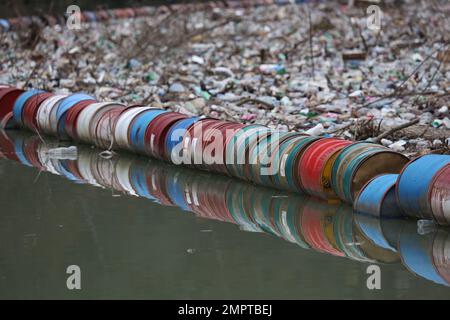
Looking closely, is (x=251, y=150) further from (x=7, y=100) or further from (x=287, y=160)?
(x=7, y=100)

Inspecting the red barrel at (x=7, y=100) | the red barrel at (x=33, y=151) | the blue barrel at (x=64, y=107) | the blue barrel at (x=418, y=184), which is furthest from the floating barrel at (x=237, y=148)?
the red barrel at (x=7, y=100)

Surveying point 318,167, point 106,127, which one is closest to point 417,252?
point 318,167

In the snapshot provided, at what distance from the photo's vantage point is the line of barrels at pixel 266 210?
511 cm

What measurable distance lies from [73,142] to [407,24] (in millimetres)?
8152

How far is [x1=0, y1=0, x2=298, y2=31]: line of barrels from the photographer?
628 inches

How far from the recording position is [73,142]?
877 centimetres

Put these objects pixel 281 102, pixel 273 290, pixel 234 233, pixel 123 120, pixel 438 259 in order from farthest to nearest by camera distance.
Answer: pixel 281 102, pixel 123 120, pixel 234 233, pixel 438 259, pixel 273 290

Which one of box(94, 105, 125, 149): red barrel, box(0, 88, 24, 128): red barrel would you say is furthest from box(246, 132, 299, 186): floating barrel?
box(0, 88, 24, 128): red barrel

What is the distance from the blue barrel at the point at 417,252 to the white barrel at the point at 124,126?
9.66 feet

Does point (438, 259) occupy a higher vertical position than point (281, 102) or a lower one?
lower

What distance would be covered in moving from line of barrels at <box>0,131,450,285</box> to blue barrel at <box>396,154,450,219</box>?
4.4 inches

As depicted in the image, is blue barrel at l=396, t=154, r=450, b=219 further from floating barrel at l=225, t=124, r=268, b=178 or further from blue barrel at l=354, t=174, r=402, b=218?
floating barrel at l=225, t=124, r=268, b=178
